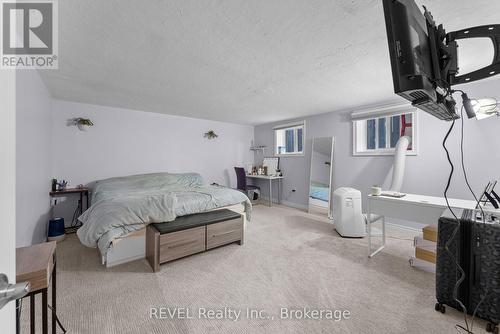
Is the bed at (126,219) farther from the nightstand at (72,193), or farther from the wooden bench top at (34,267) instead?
the wooden bench top at (34,267)

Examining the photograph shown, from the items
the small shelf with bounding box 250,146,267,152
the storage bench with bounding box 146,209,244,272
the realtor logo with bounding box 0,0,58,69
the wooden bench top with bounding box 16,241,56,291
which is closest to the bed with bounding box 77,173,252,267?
the storage bench with bounding box 146,209,244,272

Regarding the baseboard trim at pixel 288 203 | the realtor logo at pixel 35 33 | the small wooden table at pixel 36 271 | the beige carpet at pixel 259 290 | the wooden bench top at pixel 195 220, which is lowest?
the beige carpet at pixel 259 290

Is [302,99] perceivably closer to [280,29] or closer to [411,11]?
[280,29]

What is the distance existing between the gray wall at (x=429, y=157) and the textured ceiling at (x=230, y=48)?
82cm

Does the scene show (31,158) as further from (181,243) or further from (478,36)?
(478,36)

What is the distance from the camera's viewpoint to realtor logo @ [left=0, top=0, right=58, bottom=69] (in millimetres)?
1374

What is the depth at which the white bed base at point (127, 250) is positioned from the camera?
213 centimetres

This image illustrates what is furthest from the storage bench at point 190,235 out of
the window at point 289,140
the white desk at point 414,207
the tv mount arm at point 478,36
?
the window at point 289,140

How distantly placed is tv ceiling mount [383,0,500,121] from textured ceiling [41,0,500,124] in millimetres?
637

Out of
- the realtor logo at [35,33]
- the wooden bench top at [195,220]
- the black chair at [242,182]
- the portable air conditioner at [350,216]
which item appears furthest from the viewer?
the black chair at [242,182]

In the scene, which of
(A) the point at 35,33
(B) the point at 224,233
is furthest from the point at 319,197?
(A) the point at 35,33

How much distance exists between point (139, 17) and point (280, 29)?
1.06m

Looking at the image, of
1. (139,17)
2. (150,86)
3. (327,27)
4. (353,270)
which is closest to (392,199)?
(353,270)

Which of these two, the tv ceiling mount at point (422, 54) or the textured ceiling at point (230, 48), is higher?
the textured ceiling at point (230, 48)
